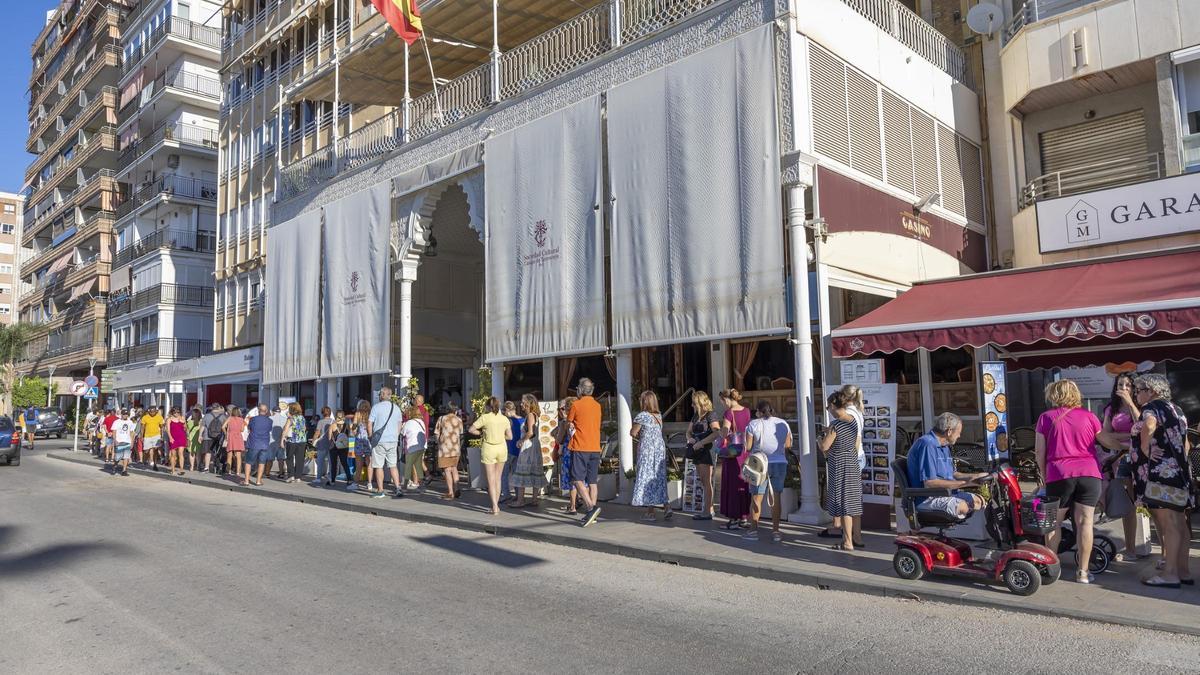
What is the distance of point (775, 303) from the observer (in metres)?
10.7

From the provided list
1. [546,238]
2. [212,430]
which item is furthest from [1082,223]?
[212,430]

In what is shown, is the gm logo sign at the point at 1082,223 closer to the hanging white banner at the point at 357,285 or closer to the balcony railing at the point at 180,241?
the hanging white banner at the point at 357,285

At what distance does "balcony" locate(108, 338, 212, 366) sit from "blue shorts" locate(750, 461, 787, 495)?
113 ft

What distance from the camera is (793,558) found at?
8102 millimetres

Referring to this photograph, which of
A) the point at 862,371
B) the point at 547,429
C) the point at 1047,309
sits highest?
the point at 1047,309

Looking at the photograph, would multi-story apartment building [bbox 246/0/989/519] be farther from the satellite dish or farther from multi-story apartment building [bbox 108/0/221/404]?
multi-story apartment building [bbox 108/0/221/404]

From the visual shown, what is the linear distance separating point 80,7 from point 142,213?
22489 millimetres

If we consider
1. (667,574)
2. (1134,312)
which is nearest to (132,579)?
(667,574)

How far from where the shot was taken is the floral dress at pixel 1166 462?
6.41m

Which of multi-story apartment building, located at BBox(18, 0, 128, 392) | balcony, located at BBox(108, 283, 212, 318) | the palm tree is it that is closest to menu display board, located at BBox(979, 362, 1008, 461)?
balcony, located at BBox(108, 283, 212, 318)

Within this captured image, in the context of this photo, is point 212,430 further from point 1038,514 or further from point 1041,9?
point 1041,9

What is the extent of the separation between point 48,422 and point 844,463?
51370mm

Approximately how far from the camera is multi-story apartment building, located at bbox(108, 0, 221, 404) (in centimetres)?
3912

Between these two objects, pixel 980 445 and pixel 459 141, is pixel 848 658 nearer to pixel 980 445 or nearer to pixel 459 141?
pixel 980 445
